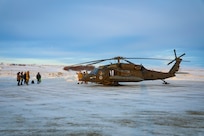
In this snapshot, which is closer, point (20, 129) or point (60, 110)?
point (20, 129)

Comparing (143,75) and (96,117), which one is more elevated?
(143,75)

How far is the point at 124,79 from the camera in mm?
23391

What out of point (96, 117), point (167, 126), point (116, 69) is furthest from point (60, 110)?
point (116, 69)

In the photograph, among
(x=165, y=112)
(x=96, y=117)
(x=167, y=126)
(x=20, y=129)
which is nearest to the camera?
(x=20, y=129)

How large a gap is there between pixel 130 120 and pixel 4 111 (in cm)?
495

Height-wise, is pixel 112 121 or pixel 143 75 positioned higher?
pixel 143 75

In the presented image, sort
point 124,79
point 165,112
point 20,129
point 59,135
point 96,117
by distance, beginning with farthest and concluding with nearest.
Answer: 1. point 124,79
2. point 165,112
3. point 96,117
4. point 20,129
5. point 59,135

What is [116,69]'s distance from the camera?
2348 cm

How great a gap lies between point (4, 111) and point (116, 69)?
15.1 metres

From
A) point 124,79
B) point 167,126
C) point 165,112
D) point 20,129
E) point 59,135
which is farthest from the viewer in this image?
point 124,79

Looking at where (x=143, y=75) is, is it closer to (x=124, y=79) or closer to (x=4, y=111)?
(x=124, y=79)

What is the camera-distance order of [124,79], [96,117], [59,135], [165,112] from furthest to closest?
[124,79] < [165,112] < [96,117] < [59,135]

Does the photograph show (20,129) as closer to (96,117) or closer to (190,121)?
(96,117)

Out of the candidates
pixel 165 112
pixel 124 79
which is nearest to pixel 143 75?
pixel 124 79
